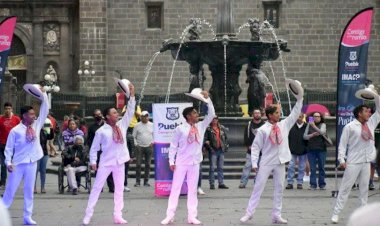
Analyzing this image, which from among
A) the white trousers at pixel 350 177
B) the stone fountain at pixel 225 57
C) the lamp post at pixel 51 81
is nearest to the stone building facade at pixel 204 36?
the lamp post at pixel 51 81

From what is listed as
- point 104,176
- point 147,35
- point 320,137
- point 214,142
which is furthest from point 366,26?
point 147,35

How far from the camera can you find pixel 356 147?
38.8 feet

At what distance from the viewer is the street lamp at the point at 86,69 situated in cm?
3981

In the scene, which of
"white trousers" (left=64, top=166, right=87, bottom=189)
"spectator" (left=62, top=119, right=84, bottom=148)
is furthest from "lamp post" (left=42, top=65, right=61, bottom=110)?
"white trousers" (left=64, top=166, right=87, bottom=189)

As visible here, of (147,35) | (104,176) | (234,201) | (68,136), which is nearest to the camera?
(104,176)

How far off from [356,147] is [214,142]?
6.50 m

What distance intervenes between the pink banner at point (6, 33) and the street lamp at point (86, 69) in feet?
76.6

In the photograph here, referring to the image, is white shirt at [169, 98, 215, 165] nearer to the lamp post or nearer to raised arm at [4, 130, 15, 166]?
raised arm at [4, 130, 15, 166]

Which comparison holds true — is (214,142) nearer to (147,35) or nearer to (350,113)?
(350,113)

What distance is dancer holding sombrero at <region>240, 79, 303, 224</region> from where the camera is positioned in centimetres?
1180

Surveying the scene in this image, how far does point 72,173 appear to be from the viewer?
56.1 ft

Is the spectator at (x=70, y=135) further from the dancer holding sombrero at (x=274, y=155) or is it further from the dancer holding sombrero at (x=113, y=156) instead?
the dancer holding sombrero at (x=274, y=155)

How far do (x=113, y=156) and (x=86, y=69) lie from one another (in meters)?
28.5

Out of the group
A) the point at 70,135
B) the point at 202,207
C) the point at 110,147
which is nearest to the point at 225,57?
the point at 70,135
